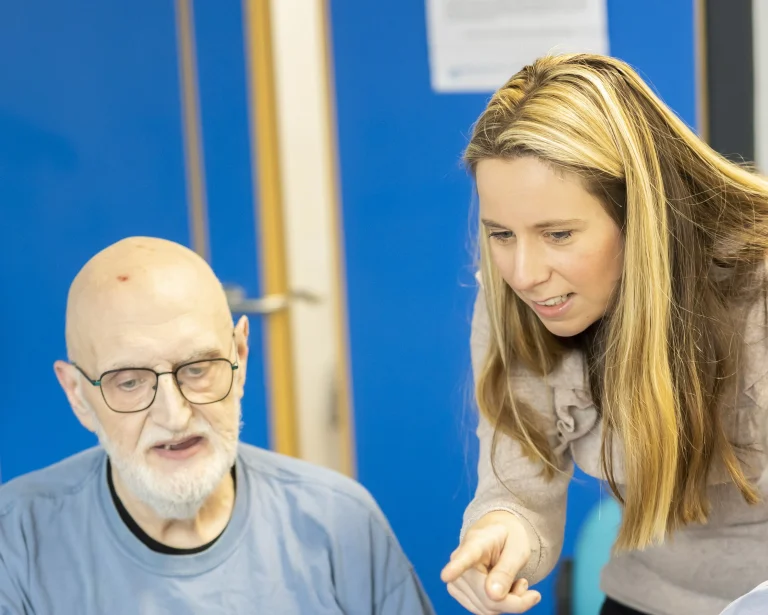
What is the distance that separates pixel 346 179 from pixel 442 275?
39cm

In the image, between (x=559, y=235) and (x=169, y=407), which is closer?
(x=559, y=235)

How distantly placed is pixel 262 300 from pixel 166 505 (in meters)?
1.40

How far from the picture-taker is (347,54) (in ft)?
9.11

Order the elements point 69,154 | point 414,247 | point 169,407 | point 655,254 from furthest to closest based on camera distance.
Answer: point 414,247 → point 69,154 → point 169,407 → point 655,254

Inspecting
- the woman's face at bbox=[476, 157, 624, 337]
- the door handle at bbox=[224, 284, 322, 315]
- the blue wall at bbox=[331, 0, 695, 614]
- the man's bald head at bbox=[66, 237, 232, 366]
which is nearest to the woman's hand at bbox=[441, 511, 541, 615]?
the woman's face at bbox=[476, 157, 624, 337]

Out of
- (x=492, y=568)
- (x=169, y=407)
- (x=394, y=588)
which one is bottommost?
(x=394, y=588)

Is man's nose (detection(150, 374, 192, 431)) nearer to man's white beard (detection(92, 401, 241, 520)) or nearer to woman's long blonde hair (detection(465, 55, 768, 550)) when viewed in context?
man's white beard (detection(92, 401, 241, 520))

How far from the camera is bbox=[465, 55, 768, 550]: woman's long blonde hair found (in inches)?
52.1

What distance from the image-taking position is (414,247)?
285cm

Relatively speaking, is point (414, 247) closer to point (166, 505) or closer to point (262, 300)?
point (262, 300)

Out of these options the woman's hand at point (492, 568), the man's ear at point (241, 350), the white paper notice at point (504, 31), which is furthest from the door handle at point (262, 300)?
the woman's hand at point (492, 568)

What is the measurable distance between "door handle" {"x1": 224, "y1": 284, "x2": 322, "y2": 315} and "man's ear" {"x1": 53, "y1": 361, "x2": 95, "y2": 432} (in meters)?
1.28

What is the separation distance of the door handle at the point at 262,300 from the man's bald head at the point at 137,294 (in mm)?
1283

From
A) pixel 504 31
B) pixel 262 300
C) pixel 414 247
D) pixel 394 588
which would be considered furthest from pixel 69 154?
pixel 394 588
